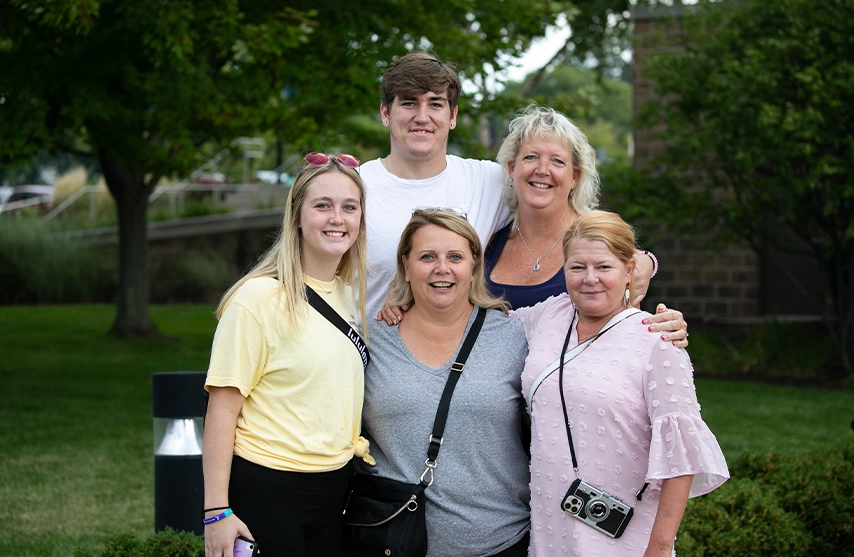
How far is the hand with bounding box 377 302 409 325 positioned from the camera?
3166mm

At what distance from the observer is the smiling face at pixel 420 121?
357 centimetres

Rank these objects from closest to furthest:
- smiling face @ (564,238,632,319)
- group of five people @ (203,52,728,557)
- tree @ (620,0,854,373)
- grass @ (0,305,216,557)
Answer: group of five people @ (203,52,728,557) < smiling face @ (564,238,632,319) < grass @ (0,305,216,557) < tree @ (620,0,854,373)

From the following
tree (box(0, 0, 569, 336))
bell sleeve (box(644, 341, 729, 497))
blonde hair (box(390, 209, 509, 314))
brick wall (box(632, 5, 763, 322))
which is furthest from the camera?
brick wall (box(632, 5, 763, 322))

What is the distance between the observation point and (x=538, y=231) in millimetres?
3607

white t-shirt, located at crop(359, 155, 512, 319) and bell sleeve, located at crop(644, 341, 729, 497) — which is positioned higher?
white t-shirt, located at crop(359, 155, 512, 319)

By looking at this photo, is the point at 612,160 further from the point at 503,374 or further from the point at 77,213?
the point at 77,213

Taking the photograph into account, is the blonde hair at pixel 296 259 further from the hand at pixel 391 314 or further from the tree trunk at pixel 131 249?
the tree trunk at pixel 131 249

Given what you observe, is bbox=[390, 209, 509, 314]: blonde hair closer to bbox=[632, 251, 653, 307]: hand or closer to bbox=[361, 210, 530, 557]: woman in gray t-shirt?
bbox=[361, 210, 530, 557]: woman in gray t-shirt

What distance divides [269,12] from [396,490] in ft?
21.7

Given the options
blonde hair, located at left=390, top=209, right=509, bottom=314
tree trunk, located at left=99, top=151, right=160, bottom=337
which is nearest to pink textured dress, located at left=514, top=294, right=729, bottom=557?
blonde hair, located at left=390, top=209, right=509, bottom=314

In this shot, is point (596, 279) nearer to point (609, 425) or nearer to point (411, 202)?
point (609, 425)

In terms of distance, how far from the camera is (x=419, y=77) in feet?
11.6

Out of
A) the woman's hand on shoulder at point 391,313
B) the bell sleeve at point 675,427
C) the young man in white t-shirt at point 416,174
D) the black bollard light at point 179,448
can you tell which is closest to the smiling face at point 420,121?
the young man in white t-shirt at point 416,174

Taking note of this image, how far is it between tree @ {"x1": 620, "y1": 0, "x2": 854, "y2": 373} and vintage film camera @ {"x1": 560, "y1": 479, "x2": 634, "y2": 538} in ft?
25.8
